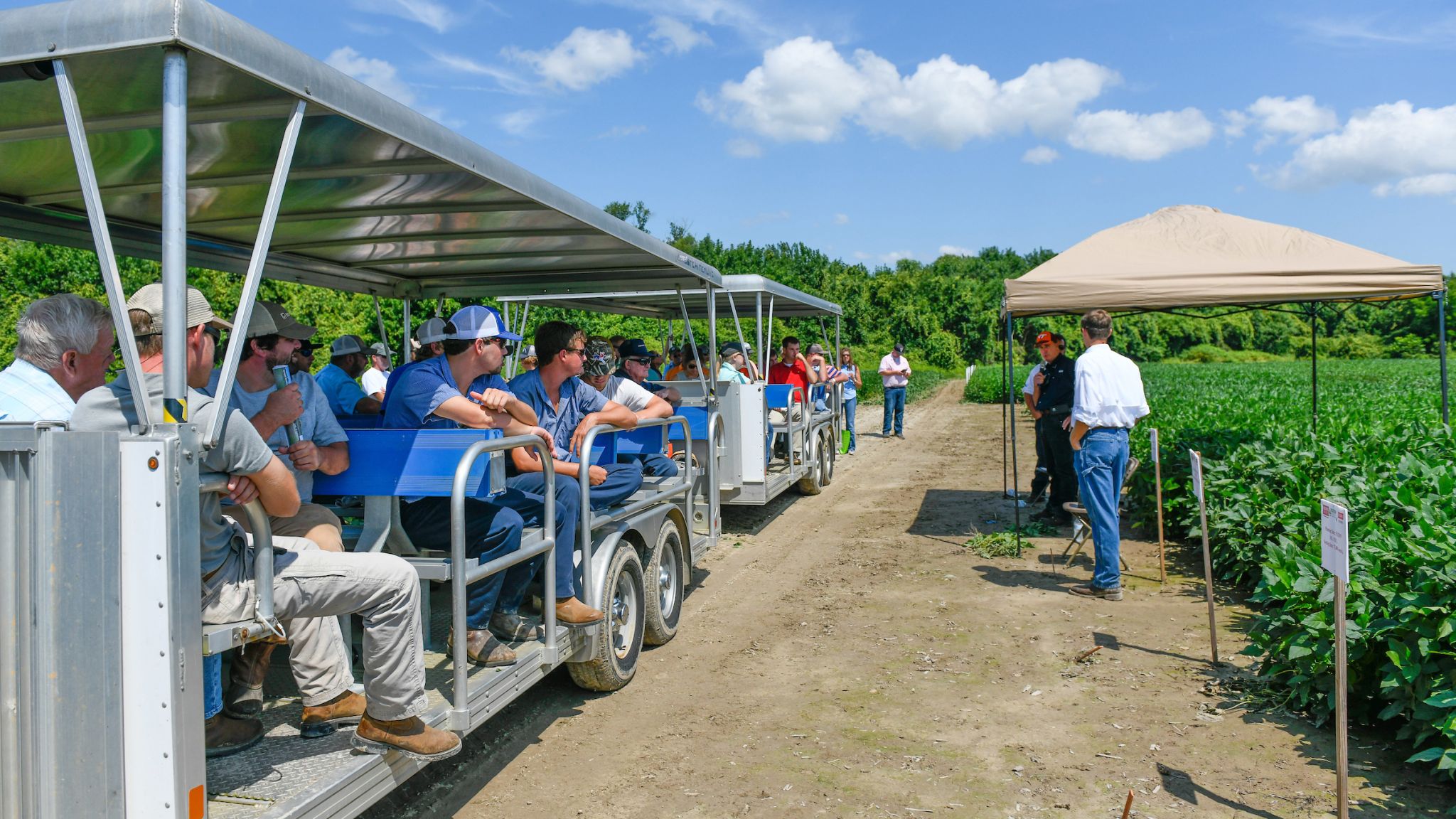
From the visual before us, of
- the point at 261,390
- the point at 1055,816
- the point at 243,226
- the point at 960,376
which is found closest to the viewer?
the point at 1055,816

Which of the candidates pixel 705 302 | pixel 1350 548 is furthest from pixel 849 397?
pixel 1350 548

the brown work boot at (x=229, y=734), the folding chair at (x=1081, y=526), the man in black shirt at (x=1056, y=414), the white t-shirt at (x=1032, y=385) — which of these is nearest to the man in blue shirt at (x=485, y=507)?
the brown work boot at (x=229, y=734)

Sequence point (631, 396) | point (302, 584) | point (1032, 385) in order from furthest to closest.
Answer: point (1032, 385) < point (631, 396) < point (302, 584)

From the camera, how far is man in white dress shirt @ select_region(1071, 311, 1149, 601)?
272 inches

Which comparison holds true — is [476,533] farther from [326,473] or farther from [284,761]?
[284,761]

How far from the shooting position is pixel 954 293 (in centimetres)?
5684

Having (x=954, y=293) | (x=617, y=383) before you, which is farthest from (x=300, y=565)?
(x=954, y=293)

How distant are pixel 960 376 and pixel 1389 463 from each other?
47244 mm

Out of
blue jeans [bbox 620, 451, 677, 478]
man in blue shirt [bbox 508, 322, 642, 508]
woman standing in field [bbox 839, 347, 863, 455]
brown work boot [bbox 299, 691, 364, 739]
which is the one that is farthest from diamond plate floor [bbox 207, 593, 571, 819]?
woman standing in field [bbox 839, 347, 863, 455]

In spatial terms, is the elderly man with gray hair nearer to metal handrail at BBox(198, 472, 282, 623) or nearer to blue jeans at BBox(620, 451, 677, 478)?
metal handrail at BBox(198, 472, 282, 623)

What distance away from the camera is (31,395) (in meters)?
2.84

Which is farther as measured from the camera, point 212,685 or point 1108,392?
point 1108,392

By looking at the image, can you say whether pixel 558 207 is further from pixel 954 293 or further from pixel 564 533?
pixel 954 293

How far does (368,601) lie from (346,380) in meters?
3.69
